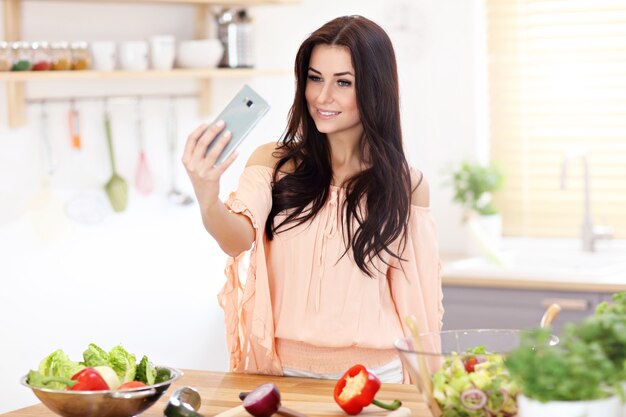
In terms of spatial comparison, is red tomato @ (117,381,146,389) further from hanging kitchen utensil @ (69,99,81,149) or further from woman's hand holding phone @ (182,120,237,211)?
hanging kitchen utensil @ (69,99,81,149)

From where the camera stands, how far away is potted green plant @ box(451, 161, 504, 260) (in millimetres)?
4301

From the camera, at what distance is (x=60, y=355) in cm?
191

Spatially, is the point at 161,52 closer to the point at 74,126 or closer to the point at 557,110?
the point at 74,126

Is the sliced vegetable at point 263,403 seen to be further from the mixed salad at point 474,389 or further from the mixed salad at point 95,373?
the mixed salad at point 474,389

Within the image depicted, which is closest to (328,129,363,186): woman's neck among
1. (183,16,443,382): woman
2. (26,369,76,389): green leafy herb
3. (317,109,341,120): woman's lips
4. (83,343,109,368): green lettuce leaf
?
(183,16,443,382): woman

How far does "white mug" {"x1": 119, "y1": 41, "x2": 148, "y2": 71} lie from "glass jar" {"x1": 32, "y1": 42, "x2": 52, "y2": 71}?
330 mm

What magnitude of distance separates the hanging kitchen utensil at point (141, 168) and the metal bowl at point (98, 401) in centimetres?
197

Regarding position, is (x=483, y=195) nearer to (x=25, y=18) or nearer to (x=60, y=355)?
(x=25, y=18)

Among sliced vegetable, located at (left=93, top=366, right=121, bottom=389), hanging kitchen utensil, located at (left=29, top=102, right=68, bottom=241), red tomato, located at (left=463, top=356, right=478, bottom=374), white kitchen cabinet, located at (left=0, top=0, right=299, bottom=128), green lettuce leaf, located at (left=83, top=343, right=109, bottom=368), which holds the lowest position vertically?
sliced vegetable, located at (left=93, top=366, right=121, bottom=389)

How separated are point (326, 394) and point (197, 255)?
2.00 m

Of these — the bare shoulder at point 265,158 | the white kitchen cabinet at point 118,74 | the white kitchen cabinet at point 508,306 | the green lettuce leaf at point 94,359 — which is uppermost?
the white kitchen cabinet at point 118,74

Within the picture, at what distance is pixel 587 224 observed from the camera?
425cm

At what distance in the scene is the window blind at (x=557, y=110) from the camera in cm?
432

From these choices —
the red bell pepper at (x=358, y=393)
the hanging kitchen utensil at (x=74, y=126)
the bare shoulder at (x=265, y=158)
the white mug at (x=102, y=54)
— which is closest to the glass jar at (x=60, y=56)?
the white mug at (x=102, y=54)
